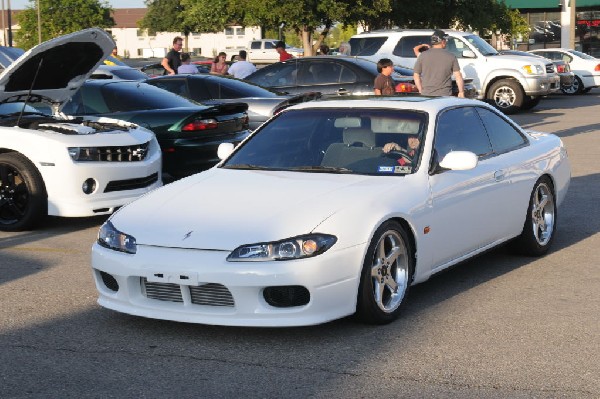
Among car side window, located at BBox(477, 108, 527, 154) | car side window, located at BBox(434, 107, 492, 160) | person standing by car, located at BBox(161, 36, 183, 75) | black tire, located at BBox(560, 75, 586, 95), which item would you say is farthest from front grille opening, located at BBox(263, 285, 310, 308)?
black tire, located at BBox(560, 75, 586, 95)

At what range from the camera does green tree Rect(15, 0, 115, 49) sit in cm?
9531

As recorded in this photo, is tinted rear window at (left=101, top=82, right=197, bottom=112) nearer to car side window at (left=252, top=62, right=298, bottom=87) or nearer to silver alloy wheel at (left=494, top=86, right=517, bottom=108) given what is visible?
car side window at (left=252, top=62, right=298, bottom=87)

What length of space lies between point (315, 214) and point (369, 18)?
32.4m

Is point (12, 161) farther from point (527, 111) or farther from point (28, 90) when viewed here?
point (527, 111)

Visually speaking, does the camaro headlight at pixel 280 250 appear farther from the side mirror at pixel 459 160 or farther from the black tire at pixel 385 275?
the side mirror at pixel 459 160

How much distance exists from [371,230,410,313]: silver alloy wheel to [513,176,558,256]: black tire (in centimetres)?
208

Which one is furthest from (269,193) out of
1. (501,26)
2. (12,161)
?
(501,26)

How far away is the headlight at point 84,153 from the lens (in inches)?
408

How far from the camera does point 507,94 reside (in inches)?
1050

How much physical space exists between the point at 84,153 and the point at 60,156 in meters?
0.24

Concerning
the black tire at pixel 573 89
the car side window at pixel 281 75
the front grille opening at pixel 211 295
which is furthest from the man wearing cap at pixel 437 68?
the black tire at pixel 573 89

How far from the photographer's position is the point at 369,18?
38125 mm

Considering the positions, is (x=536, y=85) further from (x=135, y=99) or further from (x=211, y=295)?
(x=211, y=295)

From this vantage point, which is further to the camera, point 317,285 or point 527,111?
point 527,111
